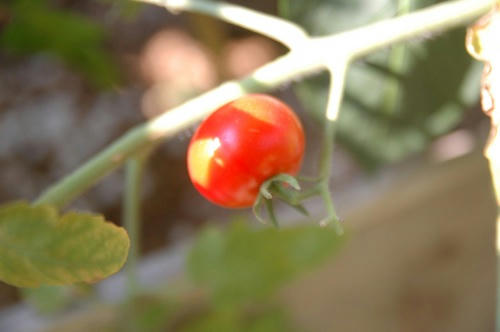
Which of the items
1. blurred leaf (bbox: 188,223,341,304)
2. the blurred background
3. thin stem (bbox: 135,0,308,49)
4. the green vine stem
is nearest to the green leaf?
the green vine stem

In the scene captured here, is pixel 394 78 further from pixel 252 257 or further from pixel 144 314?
pixel 144 314

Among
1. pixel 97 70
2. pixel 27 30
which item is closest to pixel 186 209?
pixel 97 70

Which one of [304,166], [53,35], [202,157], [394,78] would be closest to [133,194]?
[202,157]

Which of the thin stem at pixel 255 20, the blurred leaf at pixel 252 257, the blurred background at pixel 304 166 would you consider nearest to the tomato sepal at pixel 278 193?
the thin stem at pixel 255 20

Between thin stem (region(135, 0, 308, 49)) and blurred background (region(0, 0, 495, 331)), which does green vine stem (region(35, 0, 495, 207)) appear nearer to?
thin stem (region(135, 0, 308, 49))

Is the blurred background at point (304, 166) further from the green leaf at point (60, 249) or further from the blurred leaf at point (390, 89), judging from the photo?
the green leaf at point (60, 249)

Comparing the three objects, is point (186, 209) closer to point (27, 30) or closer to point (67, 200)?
point (27, 30)
